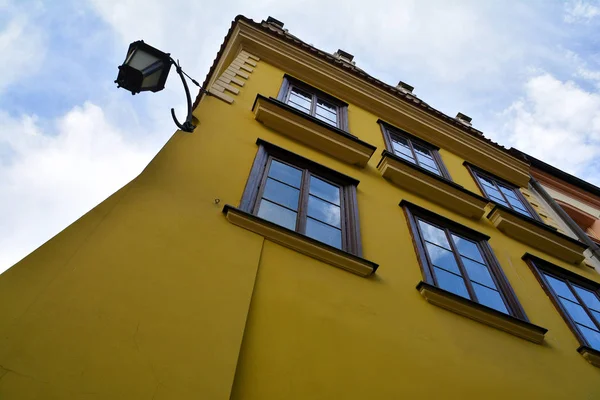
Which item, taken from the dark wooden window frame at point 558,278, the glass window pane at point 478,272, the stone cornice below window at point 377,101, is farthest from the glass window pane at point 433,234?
the stone cornice below window at point 377,101

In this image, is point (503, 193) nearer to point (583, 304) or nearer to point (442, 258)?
point (583, 304)

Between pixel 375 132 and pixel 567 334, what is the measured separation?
4460mm

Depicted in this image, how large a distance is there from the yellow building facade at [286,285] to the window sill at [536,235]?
1.3 inches

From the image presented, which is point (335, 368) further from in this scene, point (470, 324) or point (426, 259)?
point (426, 259)

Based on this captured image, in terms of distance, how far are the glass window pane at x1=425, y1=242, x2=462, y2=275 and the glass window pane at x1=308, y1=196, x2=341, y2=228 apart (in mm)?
1257

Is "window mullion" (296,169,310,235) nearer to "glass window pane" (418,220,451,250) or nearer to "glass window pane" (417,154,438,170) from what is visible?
"glass window pane" (418,220,451,250)

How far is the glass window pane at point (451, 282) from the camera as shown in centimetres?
480

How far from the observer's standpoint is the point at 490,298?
5051 millimetres

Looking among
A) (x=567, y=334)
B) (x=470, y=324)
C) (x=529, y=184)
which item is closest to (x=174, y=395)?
(x=470, y=324)

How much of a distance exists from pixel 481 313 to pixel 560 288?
8.51ft

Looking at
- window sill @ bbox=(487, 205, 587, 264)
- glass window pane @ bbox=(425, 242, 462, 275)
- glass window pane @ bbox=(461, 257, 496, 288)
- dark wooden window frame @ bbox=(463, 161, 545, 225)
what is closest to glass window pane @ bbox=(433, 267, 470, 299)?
glass window pane @ bbox=(425, 242, 462, 275)

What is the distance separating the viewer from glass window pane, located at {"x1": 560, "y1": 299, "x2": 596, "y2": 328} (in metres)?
5.55

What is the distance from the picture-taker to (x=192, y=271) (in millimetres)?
3242

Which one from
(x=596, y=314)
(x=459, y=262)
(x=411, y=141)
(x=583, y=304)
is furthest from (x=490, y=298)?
(x=411, y=141)
